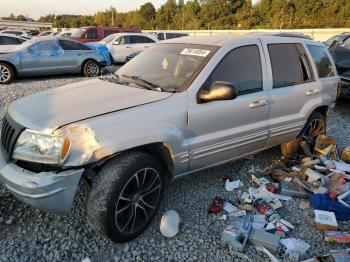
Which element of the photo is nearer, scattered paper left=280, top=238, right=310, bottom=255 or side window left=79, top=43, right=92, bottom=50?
scattered paper left=280, top=238, right=310, bottom=255

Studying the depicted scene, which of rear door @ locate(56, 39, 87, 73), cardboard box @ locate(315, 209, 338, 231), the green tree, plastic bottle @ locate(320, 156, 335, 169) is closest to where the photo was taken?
cardboard box @ locate(315, 209, 338, 231)

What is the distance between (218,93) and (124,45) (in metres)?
12.5

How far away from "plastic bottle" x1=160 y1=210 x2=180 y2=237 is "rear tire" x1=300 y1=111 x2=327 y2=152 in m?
2.51

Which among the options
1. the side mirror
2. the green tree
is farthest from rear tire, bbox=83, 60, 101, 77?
the green tree

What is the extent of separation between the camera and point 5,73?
10.1 metres

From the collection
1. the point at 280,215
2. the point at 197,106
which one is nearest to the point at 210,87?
the point at 197,106

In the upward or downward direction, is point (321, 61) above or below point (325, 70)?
above

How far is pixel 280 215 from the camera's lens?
145 inches

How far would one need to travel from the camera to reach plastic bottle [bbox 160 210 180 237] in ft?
10.6

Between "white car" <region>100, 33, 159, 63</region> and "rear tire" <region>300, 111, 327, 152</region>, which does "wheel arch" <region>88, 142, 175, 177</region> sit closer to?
"rear tire" <region>300, 111, 327, 152</region>

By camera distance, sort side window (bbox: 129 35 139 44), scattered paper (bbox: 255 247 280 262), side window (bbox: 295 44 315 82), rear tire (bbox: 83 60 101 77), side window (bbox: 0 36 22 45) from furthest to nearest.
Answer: side window (bbox: 129 35 139 44)
side window (bbox: 0 36 22 45)
rear tire (bbox: 83 60 101 77)
side window (bbox: 295 44 315 82)
scattered paper (bbox: 255 247 280 262)

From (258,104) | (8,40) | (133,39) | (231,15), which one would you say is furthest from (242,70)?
(231,15)

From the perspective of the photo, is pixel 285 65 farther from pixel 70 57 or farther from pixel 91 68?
pixel 91 68

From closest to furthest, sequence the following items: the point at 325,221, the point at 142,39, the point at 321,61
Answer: the point at 325,221 → the point at 321,61 → the point at 142,39
